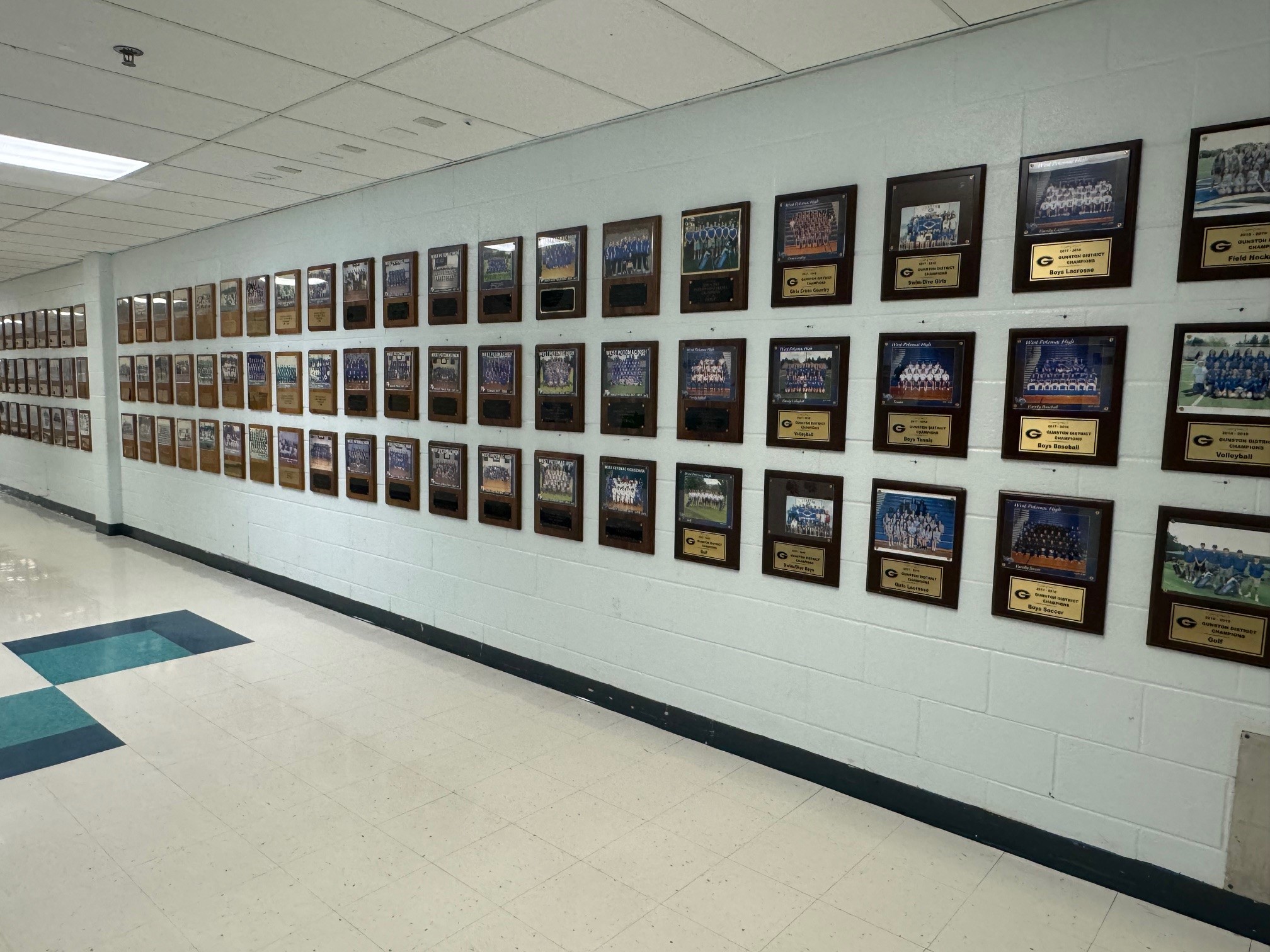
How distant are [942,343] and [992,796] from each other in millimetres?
1632

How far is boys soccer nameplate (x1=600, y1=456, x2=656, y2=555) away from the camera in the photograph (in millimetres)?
3691

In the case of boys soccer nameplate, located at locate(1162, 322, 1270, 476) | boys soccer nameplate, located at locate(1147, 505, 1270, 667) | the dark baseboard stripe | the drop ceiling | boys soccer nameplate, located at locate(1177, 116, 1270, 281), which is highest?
the drop ceiling

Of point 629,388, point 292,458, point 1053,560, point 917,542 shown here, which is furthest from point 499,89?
point 292,458

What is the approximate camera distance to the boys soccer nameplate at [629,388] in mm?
3652

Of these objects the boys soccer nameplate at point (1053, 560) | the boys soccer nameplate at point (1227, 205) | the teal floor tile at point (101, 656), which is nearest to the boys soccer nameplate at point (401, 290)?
the teal floor tile at point (101, 656)

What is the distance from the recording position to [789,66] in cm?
300

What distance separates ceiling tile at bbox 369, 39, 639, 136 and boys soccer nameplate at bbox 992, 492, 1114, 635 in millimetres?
2362

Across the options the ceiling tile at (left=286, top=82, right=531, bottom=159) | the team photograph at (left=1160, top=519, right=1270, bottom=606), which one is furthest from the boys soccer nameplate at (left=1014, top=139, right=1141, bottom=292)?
the ceiling tile at (left=286, top=82, right=531, bottom=159)

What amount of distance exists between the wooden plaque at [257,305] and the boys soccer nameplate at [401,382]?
4.95ft

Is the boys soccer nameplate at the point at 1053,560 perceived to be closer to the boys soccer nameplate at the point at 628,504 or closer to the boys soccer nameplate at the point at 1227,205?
the boys soccer nameplate at the point at 1227,205

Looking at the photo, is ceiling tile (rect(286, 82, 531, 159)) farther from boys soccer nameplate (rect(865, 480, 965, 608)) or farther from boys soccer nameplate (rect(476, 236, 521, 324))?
boys soccer nameplate (rect(865, 480, 965, 608))

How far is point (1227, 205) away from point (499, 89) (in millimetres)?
2629

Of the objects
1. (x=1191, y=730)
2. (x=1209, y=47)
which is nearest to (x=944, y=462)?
(x=1191, y=730)

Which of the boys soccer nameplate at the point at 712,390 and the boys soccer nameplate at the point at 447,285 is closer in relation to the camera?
the boys soccer nameplate at the point at 712,390
